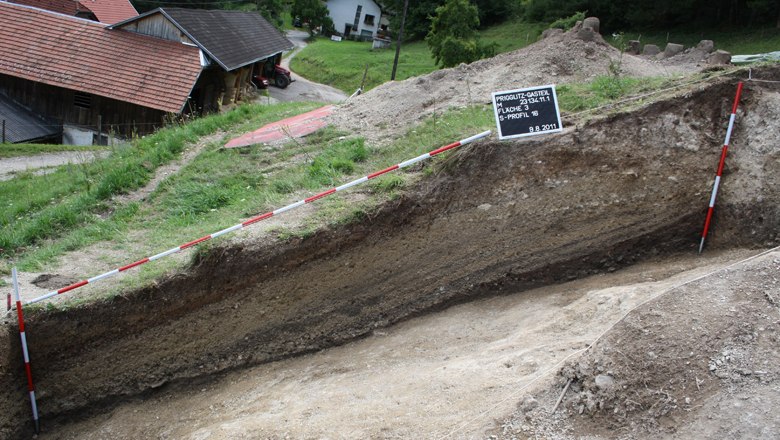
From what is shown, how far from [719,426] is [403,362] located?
10.9 ft

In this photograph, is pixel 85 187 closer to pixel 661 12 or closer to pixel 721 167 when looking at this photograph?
pixel 721 167

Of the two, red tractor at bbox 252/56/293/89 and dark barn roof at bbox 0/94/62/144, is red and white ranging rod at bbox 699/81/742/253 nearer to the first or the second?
dark barn roof at bbox 0/94/62/144

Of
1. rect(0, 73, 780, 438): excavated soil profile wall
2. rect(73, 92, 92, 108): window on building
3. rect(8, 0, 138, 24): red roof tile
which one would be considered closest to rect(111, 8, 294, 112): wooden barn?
rect(73, 92, 92, 108): window on building

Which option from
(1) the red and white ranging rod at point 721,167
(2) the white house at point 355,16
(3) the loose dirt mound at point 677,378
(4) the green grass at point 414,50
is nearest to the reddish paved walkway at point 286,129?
(1) the red and white ranging rod at point 721,167

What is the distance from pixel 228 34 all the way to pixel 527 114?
26.4 metres

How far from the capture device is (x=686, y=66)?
12.7 meters

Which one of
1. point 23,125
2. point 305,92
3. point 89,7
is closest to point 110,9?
point 89,7

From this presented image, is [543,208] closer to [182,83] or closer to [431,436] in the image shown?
[431,436]

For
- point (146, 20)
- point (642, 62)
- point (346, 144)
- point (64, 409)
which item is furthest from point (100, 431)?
point (146, 20)

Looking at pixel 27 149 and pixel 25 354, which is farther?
pixel 27 149

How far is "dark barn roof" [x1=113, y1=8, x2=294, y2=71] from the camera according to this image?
2757 centimetres

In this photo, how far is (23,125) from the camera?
25.1 m

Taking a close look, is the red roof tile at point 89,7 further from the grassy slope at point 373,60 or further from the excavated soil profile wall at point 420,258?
the excavated soil profile wall at point 420,258

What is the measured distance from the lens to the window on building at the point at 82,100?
26312 millimetres
